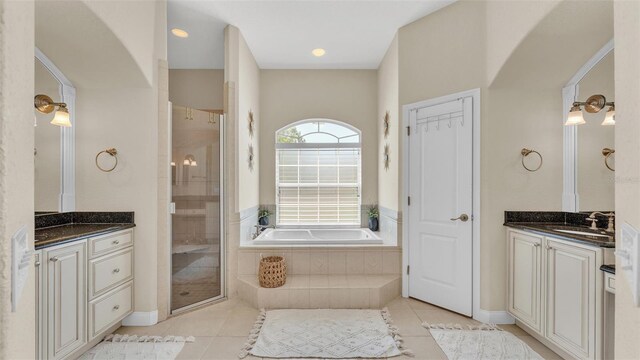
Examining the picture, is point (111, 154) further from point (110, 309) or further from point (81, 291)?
point (110, 309)

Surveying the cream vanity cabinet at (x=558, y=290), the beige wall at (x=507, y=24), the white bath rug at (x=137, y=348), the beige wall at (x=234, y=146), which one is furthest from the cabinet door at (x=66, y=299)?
the beige wall at (x=507, y=24)

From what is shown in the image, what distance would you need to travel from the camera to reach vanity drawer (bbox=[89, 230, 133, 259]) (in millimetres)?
2105

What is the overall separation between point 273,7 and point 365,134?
218 cm

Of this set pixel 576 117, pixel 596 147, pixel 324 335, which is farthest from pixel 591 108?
pixel 324 335

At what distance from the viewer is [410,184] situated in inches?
122

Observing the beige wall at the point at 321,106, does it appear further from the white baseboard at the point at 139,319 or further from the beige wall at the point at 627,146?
the beige wall at the point at 627,146

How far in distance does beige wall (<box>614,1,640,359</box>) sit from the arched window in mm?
3701

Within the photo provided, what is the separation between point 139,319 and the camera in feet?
8.27

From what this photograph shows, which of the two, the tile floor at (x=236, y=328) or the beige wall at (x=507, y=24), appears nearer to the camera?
the beige wall at (x=507, y=24)

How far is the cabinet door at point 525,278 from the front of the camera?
2.21 m

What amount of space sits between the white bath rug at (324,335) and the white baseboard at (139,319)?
3.10 ft

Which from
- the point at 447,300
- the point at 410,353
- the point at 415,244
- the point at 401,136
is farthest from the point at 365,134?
the point at 410,353

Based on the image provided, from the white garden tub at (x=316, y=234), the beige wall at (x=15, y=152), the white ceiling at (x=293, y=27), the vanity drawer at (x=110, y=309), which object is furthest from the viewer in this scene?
the white garden tub at (x=316, y=234)

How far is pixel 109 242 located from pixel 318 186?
9.25ft
